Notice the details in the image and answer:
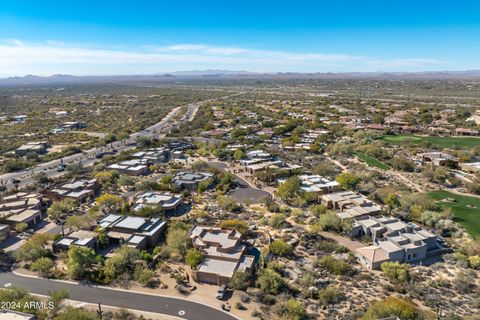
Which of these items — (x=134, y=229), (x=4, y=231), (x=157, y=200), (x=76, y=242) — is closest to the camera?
(x=76, y=242)

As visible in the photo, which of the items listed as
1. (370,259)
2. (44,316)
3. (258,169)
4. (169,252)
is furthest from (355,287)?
(258,169)

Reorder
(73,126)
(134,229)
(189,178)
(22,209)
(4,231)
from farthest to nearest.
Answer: (73,126), (189,178), (22,209), (4,231), (134,229)

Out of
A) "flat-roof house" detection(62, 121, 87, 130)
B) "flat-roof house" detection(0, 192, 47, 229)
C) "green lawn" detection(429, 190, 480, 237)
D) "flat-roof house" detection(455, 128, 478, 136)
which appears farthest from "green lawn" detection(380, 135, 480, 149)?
"flat-roof house" detection(62, 121, 87, 130)

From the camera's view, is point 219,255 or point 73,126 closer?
point 219,255

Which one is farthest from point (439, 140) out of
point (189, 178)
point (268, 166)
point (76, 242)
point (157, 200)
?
point (76, 242)

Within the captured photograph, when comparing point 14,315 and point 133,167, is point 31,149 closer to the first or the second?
point 133,167

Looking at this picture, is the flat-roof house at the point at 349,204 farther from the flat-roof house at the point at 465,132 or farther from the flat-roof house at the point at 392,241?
the flat-roof house at the point at 465,132

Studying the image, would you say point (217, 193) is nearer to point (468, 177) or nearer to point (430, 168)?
point (430, 168)
